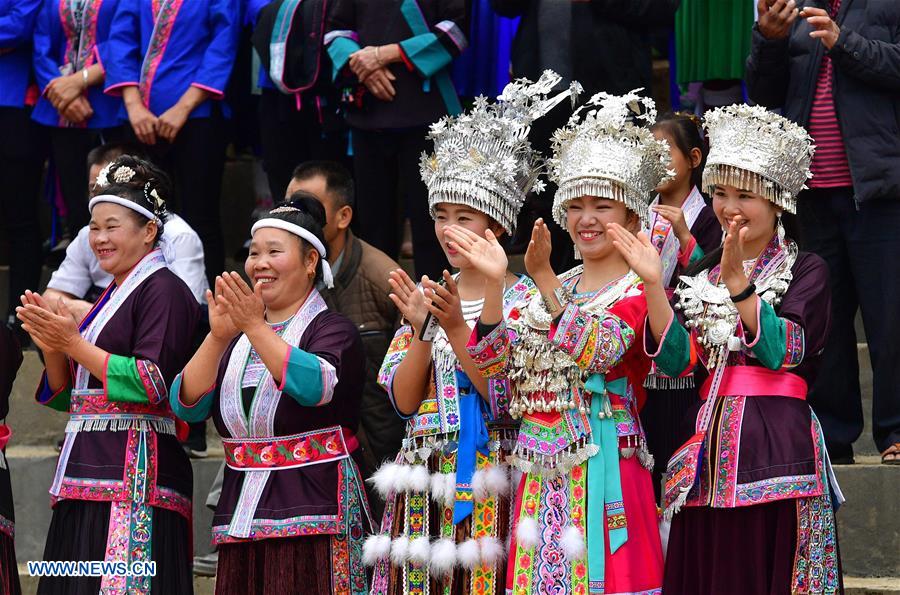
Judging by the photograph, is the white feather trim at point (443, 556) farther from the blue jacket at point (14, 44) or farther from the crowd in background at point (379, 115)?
the blue jacket at point (14, 44)

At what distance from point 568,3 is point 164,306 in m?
2.17

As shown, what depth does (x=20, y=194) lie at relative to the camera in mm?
7523

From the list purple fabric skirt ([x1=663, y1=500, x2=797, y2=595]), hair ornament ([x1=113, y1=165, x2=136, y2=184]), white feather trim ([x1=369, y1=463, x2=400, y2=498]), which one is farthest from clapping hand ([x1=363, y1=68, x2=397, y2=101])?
purple fabric skirt ([x1=663, y1=500, x2=797, y2=595])

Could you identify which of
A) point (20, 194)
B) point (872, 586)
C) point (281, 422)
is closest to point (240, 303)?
point (281, 422)

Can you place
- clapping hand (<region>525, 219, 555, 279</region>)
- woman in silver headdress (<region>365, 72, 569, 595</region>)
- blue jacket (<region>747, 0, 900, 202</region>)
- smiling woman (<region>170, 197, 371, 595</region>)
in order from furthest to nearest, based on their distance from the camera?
blue jacket (<region>747, 0, 900, 202</region>) → smiling woman (<region>170, 197, 371, 595</region>) → woman in silver headdress (<region>365, 72, 569, 595</region>) → clapping hand (<region>525, 219, 555, 279</region>)

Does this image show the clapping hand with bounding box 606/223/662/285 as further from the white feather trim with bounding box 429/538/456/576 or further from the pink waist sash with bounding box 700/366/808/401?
the white feather trim with bounding box 429/538/456/576

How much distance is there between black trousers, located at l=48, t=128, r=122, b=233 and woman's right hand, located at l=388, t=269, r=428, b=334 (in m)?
2.96

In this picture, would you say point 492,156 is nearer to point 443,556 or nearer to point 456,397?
point 456,397

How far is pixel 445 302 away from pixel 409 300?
11.0 inches

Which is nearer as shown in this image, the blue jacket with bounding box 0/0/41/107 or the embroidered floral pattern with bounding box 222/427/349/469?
the embroidered floral pattern with bounding box 222/427/349/469

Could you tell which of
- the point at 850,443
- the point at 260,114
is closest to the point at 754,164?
the point at 850,443

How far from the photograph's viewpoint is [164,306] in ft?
17.5

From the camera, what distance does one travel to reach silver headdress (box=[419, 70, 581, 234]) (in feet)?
16.3

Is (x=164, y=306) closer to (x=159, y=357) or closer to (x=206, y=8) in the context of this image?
(x=159, y=357)
